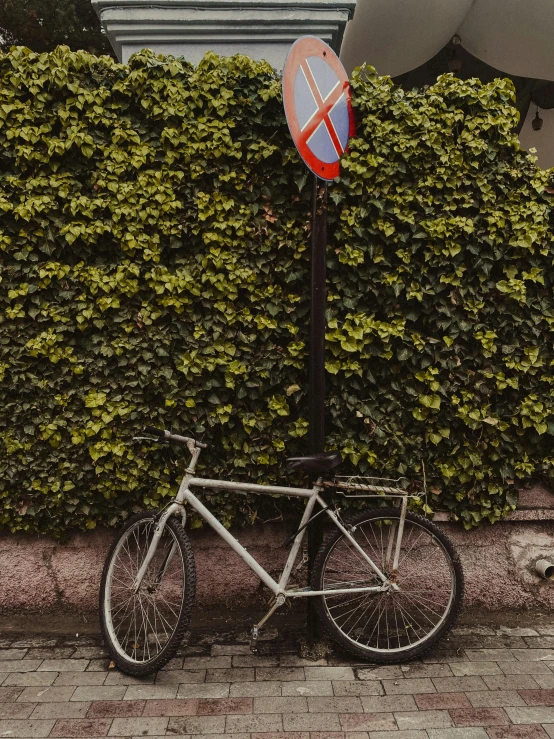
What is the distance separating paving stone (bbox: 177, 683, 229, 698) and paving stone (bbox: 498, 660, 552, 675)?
5.01 feet

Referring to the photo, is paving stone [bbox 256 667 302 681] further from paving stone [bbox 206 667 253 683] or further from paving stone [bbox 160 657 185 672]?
paving stone [bbox 160 657 185 672]

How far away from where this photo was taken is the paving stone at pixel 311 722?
3.06 metres

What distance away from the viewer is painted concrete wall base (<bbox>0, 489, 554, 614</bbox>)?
165 inches

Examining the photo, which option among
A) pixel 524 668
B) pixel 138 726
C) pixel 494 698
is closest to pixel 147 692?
pixel 138 726

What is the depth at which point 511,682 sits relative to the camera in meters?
3.42

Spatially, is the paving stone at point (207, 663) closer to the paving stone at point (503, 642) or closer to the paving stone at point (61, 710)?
the paving stone at point (61, 710)

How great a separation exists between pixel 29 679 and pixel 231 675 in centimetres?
110

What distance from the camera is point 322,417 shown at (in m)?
3.76

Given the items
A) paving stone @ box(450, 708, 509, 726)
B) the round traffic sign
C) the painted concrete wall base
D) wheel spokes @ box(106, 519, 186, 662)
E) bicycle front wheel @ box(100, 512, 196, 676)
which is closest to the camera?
paving stone @ box(450, 708, 509, 726)

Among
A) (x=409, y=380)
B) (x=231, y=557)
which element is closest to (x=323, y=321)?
(x=409, y=380)

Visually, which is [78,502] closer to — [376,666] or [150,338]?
[150,338]

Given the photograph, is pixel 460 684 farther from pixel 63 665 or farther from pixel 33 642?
pixel 33 642

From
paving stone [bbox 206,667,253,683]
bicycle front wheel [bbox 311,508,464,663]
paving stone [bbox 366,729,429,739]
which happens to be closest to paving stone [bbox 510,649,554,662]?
bicycle front wheel [bbox 311,508,464,663]

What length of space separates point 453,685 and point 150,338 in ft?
8.48
